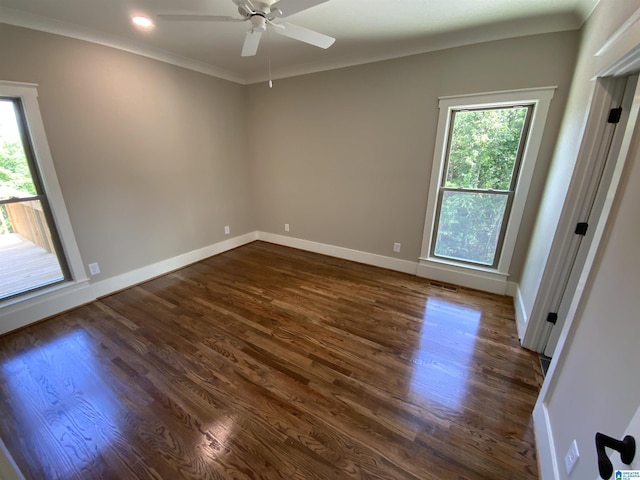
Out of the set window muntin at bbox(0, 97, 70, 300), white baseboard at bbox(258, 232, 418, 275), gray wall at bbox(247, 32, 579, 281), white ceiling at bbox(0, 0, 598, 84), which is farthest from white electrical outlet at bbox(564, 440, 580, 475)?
window muntin at bbox(0, 97, 70, 300)

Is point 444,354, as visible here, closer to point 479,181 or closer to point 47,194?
point 479,181

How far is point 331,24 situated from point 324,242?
8.78ft

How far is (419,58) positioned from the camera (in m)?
2.83

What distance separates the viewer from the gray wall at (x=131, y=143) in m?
2.39

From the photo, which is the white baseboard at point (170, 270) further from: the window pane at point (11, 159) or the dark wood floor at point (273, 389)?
the window pane at point (11, 159)

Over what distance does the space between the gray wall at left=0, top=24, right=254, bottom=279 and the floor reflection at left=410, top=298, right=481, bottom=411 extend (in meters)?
3.32

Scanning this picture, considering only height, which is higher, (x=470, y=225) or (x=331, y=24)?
(x=331, y=24)

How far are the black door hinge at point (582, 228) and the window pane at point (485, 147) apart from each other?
3.81 feet

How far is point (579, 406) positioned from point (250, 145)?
15.2ft

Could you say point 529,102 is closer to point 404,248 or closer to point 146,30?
point 404,248

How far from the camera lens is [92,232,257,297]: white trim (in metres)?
2.95

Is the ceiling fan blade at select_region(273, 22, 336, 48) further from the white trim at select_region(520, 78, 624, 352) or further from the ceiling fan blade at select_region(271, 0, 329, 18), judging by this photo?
the white trim at select_region(520, 78, 624, 352)

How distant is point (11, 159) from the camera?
2264 mm

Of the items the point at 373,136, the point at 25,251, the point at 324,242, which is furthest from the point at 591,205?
the point at 25,251
